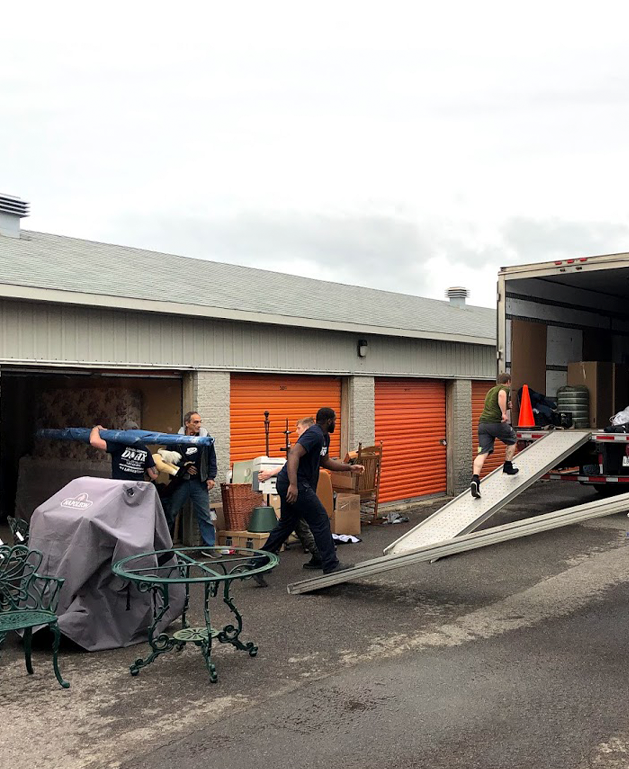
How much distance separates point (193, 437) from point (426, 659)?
4463 millimetres

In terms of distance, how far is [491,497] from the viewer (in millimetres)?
10883

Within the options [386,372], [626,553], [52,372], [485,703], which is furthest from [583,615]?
[386,372]

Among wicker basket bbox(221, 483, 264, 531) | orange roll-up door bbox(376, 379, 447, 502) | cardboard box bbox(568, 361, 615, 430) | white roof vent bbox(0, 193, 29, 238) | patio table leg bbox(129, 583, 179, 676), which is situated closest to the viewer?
patio table leg bbox(129, 583, 179, 676)

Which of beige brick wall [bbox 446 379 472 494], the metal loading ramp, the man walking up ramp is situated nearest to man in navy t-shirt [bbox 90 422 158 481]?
the man walking up ramp

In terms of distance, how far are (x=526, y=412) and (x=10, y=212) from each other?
8296 millimetres

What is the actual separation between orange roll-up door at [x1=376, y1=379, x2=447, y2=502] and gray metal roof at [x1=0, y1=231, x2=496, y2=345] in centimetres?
109

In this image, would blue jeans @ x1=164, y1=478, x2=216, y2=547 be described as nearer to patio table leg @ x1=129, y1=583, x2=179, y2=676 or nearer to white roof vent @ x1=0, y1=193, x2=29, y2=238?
patio table leg @ x1=129, y1=583, x2=179, y2=676

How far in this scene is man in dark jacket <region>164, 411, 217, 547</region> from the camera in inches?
394

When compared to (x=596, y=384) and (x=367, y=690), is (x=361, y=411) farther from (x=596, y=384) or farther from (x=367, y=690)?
(x=367, y=690)

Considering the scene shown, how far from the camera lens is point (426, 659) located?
6.25m

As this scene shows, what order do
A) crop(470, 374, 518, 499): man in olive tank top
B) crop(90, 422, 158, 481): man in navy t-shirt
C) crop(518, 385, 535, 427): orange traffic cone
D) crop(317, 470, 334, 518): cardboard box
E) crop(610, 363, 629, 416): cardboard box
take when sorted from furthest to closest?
crop(610, 363, 629, 416): cardboard box, crop(518, 385, 535, 427): orange traffic cone, crop(470, 374, 518, 499): man in olive tank top, crop(317, 470, 334, 518): cardboard box, crop(90, 422, 158, 481): man in navy t-shirt

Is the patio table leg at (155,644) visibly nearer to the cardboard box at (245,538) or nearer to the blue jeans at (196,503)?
the blue jeans at (196,503)

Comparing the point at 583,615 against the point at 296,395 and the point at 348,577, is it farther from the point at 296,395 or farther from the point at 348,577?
the point at 296,395

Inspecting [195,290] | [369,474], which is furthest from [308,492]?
[195,290]
